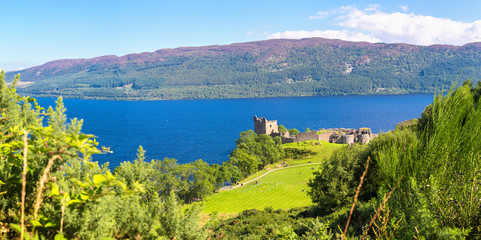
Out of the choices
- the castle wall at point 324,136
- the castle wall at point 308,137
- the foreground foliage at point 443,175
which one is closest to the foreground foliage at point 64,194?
the foreground foliage at point 443,175

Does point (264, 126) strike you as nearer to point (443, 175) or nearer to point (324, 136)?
point (324, 136)

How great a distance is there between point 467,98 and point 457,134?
0.63 m

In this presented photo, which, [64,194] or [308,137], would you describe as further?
[308,137]

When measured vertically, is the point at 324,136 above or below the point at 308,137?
below

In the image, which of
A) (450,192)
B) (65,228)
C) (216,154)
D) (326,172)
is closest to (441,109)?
(450,192)

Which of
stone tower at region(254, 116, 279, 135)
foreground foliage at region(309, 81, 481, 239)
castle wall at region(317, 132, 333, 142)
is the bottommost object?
castle wall at region(317, 132, 333, 142)

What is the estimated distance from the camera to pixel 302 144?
266ft

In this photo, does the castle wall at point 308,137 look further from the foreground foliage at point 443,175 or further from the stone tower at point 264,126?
the foreground foliage at point 443,175

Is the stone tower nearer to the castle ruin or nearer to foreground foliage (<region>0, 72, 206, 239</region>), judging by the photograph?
the castle ruin

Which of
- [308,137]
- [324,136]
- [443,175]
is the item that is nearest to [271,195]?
[308,137]

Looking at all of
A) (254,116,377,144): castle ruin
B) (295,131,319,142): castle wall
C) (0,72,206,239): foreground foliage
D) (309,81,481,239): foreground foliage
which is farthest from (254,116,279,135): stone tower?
(309,81,481,239): foreground foliage

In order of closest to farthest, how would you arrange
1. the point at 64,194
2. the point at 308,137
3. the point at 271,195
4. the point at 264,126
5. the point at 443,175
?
1. the point at 64,194
2. the point at 443,175
3. the point at 271,195
4. the point at 308,137
5. the point at 264,126

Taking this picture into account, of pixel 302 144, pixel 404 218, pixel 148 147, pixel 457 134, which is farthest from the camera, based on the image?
pixel 148 147

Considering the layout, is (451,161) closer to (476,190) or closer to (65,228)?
(476,190)
